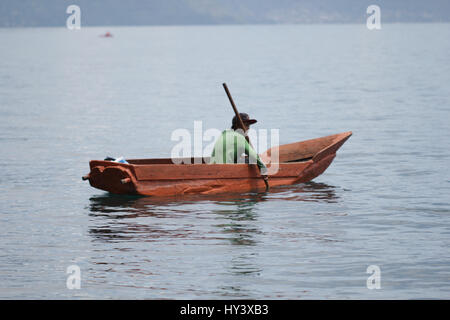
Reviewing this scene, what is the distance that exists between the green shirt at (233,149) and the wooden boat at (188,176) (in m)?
0.19

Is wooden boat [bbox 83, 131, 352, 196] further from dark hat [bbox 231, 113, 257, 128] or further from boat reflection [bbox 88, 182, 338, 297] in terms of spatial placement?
dark hat [bbox 231, 113, 257, 128]

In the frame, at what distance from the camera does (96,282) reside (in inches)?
447

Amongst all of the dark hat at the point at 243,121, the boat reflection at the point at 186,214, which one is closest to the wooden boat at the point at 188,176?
the boat reflection at the point at 186,214

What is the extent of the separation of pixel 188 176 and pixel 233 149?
987mm

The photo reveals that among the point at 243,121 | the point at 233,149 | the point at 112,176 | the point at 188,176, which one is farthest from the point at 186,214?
the point at 243,121

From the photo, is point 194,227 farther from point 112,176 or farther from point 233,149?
point 233,149

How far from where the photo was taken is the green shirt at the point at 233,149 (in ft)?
53.6

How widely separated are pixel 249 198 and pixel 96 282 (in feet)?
18.7

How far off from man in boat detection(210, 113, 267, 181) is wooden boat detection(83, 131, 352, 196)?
0.60ft

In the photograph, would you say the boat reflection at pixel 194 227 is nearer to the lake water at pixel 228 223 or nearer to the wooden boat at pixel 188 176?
the lake water at pixel 228 223

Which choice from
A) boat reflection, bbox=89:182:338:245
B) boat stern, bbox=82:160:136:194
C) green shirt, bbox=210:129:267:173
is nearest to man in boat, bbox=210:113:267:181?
green shirt, bbox=210:129:267:173

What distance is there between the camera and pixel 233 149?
16406 millimetres

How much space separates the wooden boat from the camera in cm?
1584
